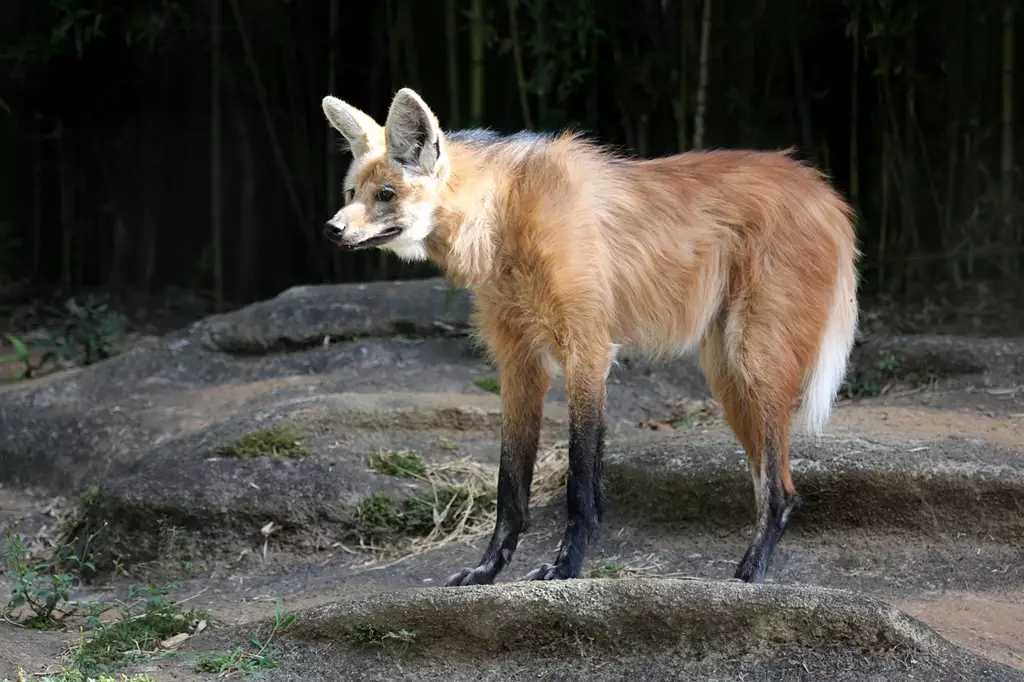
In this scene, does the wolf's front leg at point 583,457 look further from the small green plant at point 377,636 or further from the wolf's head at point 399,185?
the wolf's head at point 399,185

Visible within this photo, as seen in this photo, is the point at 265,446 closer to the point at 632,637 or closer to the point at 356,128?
the point at 356,128

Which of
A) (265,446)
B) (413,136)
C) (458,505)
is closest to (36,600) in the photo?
(265,446)

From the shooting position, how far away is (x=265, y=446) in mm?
3855

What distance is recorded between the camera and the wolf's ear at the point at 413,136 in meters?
2.67

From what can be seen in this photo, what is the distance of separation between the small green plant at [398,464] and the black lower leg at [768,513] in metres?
1.30

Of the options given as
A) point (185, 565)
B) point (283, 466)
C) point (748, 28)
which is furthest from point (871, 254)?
point (185, 565)

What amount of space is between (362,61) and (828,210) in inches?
178

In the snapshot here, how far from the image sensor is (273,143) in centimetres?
714

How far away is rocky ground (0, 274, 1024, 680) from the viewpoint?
2359 mm

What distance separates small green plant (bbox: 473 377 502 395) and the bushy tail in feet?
5.33

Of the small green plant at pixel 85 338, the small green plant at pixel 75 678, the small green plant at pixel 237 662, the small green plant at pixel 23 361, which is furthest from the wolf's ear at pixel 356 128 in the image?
the small green plant at pixel 85 338

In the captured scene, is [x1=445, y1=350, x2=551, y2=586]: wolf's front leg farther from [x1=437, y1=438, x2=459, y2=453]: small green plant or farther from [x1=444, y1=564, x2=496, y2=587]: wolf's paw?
[x1=437, y1=438, x2=459, y2=453]: small green plant

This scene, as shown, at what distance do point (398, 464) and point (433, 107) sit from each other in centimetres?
350

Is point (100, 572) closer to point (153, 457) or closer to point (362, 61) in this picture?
point (153, 457)
